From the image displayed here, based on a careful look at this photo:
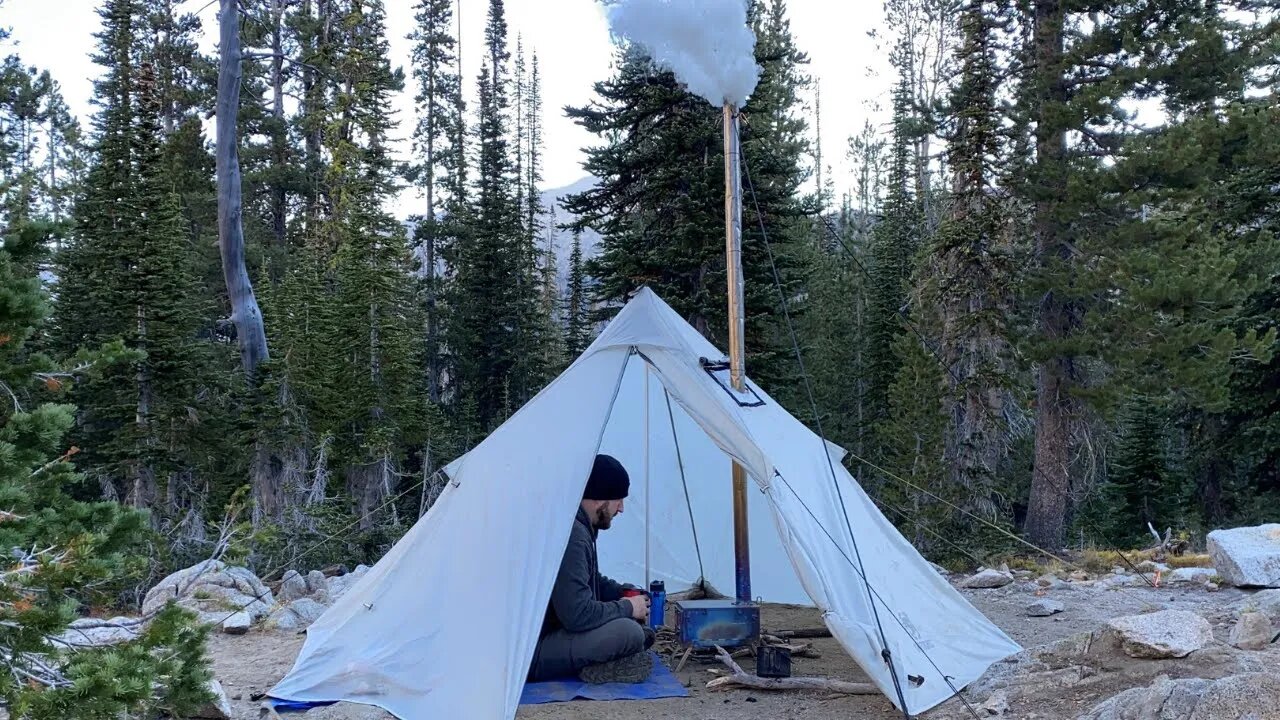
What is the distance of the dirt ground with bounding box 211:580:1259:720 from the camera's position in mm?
5133

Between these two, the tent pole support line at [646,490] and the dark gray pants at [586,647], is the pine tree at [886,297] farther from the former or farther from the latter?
the dark gray pants at [586,647]

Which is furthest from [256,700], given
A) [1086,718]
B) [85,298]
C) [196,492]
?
[85,298]

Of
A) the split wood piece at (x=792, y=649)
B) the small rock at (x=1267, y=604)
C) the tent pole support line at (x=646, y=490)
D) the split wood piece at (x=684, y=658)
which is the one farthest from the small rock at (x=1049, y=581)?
the split wood piece at (x=684, y=658)

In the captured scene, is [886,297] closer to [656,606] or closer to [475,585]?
[656,606]

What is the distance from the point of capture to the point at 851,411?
27.3 meters

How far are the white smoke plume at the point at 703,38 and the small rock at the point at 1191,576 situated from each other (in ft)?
20.2

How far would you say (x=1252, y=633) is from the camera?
5.53 meters

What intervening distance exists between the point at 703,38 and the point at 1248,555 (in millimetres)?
6327

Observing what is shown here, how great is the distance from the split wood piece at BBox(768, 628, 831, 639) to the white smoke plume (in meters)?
3.87

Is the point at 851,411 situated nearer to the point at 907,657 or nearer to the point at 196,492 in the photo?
the point at 196,492

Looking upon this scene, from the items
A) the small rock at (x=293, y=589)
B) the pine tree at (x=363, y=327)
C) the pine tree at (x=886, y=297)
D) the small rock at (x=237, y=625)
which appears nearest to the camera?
the small rock at (x=237, y=625)

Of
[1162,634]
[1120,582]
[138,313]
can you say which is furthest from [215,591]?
[138,313]

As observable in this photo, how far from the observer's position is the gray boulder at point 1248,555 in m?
8.02

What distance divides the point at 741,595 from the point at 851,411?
21157mm
